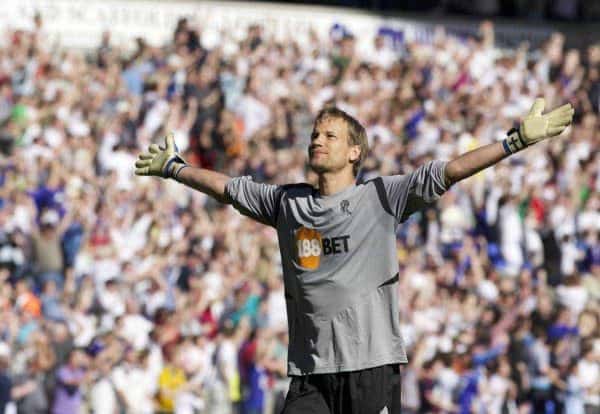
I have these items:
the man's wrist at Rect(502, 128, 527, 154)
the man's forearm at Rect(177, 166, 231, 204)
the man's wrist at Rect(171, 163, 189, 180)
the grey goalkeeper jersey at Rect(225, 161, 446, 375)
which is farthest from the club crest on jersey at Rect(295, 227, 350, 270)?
the man's wrist at Rect(502, 128, 527, 154)

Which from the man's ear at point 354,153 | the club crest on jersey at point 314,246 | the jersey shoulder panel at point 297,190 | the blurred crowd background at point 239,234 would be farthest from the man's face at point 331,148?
the blurred crowd background at point 239,234

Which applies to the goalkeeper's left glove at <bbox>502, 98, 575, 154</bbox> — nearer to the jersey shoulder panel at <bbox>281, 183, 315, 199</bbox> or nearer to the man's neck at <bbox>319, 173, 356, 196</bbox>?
the man's neck at <bbox>319, 173, 356, 196</bbox>

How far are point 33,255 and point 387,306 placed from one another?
31.4ft

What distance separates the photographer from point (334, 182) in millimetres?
7234

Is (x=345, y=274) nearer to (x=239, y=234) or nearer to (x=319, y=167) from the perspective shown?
(x=319, y=167)

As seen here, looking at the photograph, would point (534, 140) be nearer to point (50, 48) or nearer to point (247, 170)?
point (247, 170)

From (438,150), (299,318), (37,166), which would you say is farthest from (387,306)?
(438,150)

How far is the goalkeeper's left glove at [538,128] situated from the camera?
6730 millimetres

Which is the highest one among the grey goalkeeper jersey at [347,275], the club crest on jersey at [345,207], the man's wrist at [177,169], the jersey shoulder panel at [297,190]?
the man's wrist at [177,169]

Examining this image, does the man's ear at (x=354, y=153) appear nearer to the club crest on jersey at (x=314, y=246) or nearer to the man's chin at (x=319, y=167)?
the man's chin at (x=319, y=167)

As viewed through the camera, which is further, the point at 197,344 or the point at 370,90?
the point at 370,90

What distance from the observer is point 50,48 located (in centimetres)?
2025

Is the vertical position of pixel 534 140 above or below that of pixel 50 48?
below

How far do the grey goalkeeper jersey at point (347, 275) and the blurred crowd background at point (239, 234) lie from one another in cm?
727
